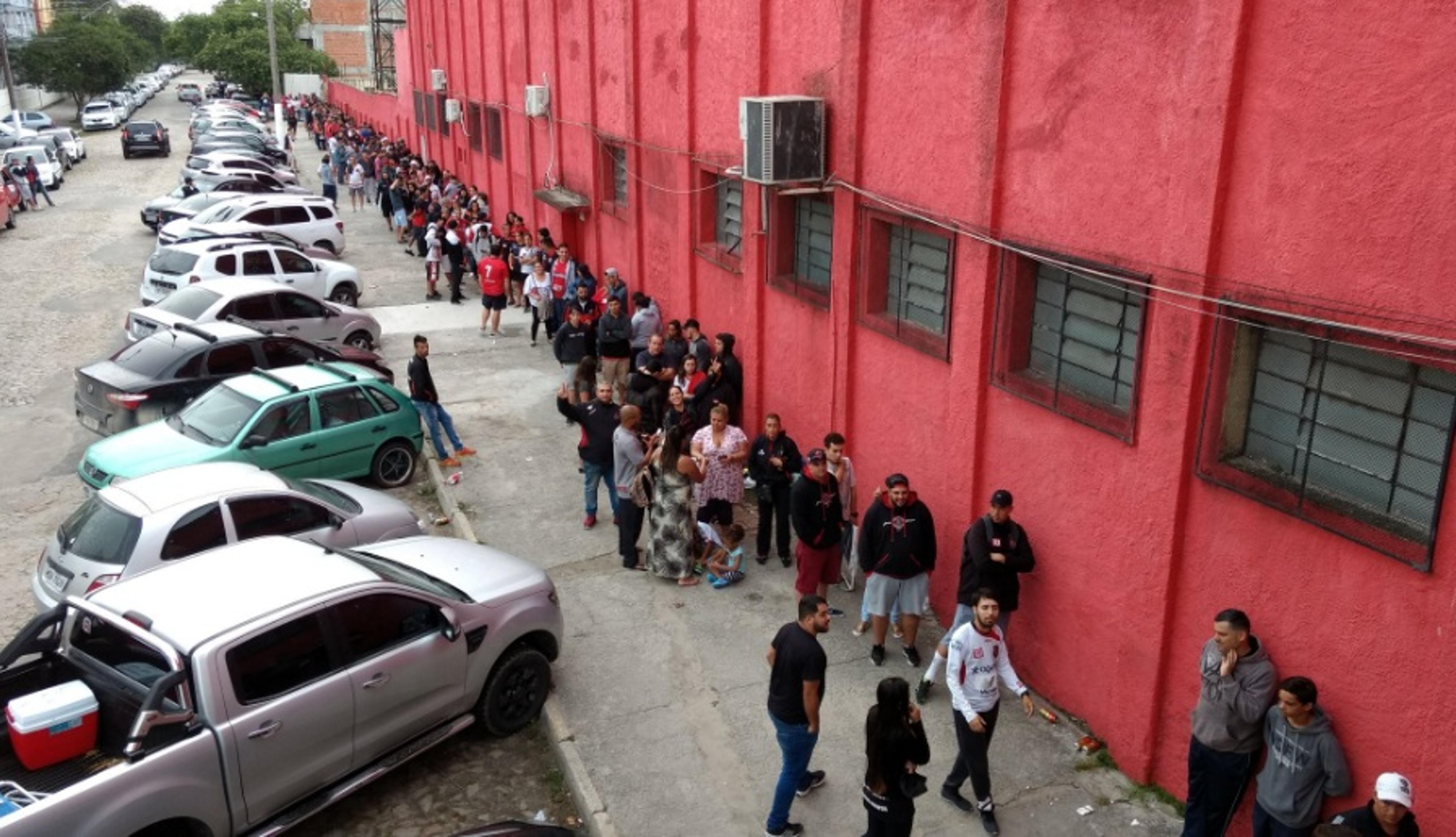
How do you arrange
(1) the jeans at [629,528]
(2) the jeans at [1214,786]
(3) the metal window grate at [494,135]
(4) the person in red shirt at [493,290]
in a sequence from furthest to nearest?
(3) the metal window grate at [494,135], (4) the person in red shirt at [493,290], (1) the jeans at [629,528], (2) the jeans at [1214,786]

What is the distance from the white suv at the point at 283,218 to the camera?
24.8 metres

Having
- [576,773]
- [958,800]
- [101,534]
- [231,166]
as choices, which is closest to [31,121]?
[231,166]

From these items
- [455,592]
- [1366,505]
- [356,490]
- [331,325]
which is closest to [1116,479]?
[1366,505]

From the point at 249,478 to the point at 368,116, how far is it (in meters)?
46.8

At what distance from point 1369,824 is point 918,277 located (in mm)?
5760

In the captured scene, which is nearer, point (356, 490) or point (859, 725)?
point (859, 725)

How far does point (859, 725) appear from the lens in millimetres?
8641

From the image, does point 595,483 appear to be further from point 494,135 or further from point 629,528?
point 494,135

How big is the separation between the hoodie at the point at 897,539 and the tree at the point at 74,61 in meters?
73.9

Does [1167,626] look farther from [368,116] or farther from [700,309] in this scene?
[368,116]

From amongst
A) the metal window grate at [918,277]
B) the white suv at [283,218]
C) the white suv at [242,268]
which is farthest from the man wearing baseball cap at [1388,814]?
the white suv at [283,218]

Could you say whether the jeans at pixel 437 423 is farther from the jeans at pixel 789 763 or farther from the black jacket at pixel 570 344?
the jeans at pixel 789 763

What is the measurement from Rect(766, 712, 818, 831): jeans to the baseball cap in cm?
300

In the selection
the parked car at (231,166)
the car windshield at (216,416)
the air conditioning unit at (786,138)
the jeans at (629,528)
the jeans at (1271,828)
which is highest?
the air conditioning unit at (786,138)
